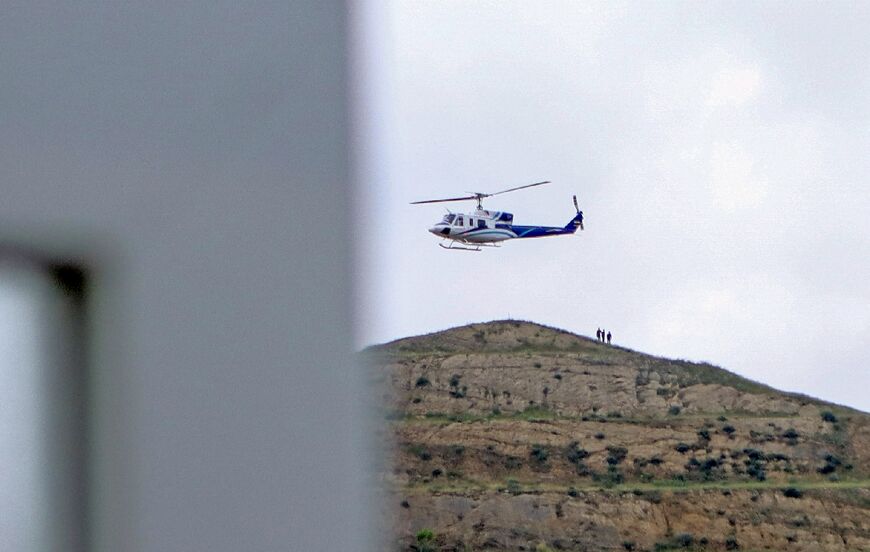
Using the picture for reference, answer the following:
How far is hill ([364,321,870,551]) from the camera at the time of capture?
4100 centimetres

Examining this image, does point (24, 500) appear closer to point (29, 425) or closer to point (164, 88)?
point (29, 425)

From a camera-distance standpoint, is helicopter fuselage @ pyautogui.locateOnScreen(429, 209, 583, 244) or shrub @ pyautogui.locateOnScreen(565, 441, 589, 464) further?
shrub @ pyautogui.locateOnScreen(565, 441, 589, 464)

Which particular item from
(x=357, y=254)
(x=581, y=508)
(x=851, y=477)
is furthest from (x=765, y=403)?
(x=357, y=254)

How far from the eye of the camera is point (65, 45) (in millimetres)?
1759

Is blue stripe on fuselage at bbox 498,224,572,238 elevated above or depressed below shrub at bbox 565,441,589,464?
above

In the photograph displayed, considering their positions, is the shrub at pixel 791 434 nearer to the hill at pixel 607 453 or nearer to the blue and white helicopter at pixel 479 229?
the hill at pixel 607 453

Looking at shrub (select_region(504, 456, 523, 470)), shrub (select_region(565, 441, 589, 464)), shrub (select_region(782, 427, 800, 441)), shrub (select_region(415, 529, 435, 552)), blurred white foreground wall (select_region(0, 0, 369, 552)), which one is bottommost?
shrub (select_region(415, 529, 435, 552))

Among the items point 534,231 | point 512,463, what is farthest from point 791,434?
point 534,231

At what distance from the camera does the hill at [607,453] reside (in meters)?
41.0

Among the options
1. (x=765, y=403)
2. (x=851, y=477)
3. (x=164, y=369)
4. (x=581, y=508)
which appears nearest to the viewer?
(x=164, y=369)

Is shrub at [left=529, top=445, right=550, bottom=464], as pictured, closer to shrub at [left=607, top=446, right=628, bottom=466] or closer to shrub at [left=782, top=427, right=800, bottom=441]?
shrub at [left=607, top=446, right=628, bottom=466]

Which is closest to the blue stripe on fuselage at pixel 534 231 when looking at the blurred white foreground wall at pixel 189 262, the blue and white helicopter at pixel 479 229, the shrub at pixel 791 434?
the blue and white helicopter at pixel 479 229

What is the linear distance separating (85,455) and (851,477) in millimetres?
47044

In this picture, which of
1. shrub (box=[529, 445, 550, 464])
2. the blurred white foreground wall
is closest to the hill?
shrub (box=[529, 445, 550, 464])
